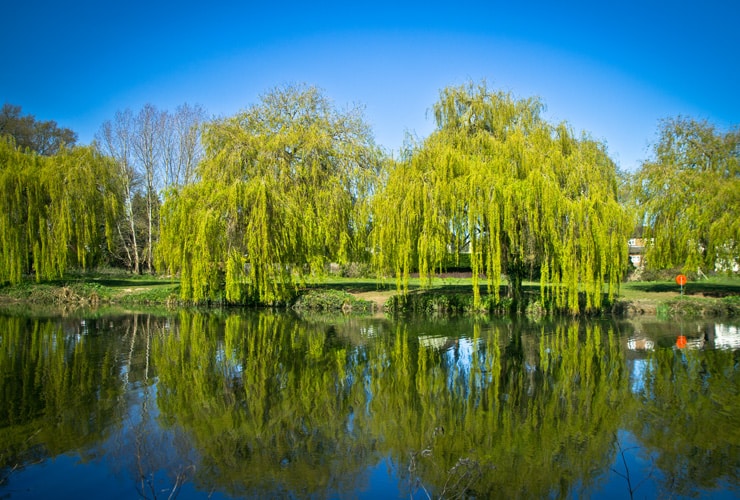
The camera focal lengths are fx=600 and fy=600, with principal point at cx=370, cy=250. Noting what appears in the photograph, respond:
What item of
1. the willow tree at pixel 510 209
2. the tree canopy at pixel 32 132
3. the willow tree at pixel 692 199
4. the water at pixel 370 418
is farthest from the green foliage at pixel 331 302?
the tree canopy at pixel 32 132

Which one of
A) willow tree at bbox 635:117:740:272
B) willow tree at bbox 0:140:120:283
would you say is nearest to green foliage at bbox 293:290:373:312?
willow tree at bbox 0:140:120:283

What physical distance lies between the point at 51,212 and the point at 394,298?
14563mm

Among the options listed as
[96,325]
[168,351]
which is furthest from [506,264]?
[96,325]

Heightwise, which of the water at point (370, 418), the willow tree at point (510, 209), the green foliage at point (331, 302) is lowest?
the water at point (370, 418)

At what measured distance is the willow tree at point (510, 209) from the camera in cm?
1839

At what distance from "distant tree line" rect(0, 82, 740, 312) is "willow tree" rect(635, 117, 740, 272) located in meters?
0.06

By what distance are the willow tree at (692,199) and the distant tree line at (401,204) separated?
0.19 ft

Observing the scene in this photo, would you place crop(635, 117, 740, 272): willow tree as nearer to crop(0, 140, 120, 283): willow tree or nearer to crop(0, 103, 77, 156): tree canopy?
crop(0, 140, 120, 283): willow tree

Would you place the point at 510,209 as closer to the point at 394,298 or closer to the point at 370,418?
the point at 394,298

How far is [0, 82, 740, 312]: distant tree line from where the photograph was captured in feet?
61.6

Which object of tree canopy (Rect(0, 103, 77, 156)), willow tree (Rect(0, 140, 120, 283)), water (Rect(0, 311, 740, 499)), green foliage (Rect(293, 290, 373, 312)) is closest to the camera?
water (Rect(0, 311, 740, 499))

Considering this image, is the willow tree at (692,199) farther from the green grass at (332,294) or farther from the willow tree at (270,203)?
the willow tree at (270,203)

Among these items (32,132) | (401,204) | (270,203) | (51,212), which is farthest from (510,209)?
(32,132)

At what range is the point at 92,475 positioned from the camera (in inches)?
247
